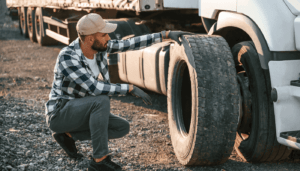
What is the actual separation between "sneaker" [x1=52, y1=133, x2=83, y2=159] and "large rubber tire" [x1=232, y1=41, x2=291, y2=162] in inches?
63.6

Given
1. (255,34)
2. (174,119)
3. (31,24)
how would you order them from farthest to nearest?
1. (31,24)
2. (174,119)
3. (255,34)

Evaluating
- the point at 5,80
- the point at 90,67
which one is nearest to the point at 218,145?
the point at 90,67

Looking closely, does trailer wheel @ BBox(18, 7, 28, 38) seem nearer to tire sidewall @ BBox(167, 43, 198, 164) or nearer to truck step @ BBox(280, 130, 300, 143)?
tire sidewall @ BBox(167, 43, 198, 164)

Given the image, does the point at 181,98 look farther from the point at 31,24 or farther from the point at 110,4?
the point at 31,24

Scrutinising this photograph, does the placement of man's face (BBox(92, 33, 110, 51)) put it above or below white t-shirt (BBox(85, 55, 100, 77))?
above

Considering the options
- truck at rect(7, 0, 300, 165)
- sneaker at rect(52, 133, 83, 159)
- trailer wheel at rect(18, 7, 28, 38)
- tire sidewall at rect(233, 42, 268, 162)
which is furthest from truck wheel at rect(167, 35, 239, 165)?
trailer wheel at rect(18, 7, 28, 38)

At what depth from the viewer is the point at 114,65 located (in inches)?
233

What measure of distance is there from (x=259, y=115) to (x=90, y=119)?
142cm

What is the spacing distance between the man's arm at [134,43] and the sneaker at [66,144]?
94 centimetres

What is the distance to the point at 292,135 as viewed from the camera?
2717 mm

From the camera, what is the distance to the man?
313cm

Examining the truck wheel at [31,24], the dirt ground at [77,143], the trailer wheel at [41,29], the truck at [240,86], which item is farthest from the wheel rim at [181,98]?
the truck wheel at [31,24]

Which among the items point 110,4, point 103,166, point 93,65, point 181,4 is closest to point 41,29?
point 110,4

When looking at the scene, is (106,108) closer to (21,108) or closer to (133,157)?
(133,157)
